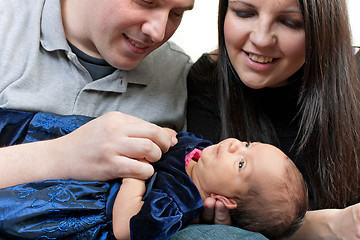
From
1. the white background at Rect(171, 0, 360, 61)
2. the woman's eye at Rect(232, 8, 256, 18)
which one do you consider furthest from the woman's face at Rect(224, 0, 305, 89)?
the white background at Rect(171, 0, 360, 61)

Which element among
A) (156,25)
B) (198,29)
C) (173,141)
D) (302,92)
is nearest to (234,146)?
(173,141)

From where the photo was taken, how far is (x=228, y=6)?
1553 millimetres

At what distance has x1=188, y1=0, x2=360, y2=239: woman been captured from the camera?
1379 mm

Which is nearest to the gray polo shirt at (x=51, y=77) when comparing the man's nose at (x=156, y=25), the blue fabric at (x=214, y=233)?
the man's nose at (x=156, y=25)

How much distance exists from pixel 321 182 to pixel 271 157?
1.16 ft

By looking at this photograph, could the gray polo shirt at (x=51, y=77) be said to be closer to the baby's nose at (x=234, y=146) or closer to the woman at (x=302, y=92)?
the woman at (x=302, y=92)

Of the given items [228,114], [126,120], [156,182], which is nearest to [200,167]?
[156,182]

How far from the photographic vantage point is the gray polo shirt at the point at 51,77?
1510mm

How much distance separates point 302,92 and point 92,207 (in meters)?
0.81

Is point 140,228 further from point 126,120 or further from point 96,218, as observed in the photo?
point 126,120

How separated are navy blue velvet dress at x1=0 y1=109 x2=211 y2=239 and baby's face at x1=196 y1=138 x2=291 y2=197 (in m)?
0.08

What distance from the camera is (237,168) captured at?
50.8 inches

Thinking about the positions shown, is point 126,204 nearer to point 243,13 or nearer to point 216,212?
point 216,212

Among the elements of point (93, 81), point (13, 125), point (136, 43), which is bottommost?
point (13, 125)
